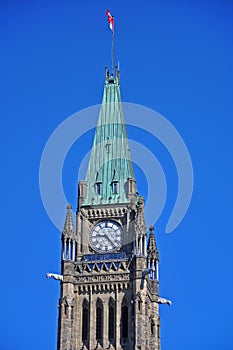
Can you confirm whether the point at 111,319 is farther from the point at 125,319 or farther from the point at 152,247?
the point at 152,247

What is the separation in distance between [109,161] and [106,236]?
10.0 m

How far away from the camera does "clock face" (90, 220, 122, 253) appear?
112 metres

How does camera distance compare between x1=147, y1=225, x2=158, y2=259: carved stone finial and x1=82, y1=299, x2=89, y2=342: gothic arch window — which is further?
x1=147, y1=225, x2=158, y2=259: carved stone finial

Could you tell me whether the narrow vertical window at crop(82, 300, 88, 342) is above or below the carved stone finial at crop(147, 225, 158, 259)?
below

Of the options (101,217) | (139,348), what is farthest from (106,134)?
(139,348)

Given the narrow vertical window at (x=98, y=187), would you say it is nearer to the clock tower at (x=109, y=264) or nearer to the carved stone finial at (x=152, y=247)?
the clock tower at (x=109, y=264)

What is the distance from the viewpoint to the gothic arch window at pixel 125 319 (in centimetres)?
10606

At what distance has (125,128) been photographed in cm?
12169

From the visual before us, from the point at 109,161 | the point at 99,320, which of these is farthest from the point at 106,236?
the point at 99,320

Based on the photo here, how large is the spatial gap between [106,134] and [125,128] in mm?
2588

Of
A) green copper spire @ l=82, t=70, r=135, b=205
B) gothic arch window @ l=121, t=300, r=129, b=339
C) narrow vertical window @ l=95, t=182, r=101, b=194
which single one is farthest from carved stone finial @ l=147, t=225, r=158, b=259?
narrow vertical window @ l=95, t=182, r=101, b=194

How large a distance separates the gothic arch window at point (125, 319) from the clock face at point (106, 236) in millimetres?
7526

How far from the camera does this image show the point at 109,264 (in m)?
109

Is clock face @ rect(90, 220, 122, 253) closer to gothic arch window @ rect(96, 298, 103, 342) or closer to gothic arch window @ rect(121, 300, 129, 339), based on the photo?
gothic arch window @ rect(96, 298, 103, 342)
